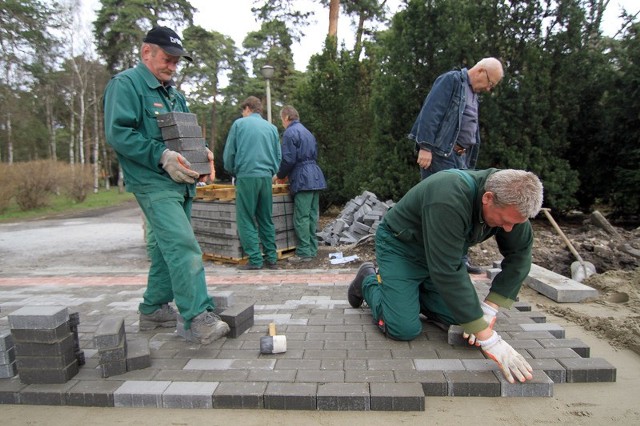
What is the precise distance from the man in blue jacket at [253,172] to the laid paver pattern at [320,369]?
2.15 meters

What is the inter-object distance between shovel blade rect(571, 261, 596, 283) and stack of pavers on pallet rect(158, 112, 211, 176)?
4.07 m

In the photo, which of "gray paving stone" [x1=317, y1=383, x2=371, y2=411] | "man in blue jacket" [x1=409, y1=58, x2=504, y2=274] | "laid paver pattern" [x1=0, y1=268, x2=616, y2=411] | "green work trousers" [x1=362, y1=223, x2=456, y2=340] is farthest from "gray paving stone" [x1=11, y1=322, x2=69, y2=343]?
"man in blue jacket" [x1=409, y1=58, x2=504, y2=274]

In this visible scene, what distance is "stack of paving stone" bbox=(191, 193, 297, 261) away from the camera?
19.6ft

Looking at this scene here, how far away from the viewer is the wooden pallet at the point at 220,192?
19.5 ft

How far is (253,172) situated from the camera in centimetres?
541

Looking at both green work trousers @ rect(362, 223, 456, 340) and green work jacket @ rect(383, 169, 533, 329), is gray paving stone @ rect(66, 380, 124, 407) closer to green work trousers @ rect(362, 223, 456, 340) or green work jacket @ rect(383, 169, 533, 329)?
green work trousers @ rect(362, 223, 456, 340)

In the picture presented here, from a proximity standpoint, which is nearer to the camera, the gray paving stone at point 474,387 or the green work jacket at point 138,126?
the gray paving stone at point 474,387

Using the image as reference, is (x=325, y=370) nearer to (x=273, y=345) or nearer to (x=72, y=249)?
(x=273, y=345)

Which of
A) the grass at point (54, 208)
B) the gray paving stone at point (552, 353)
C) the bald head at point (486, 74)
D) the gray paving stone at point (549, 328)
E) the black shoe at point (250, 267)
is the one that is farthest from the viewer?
the grass at point (54, 208)

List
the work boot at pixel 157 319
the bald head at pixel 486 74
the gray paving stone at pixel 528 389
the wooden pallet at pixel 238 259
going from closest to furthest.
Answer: the gray paving stone at pixel 528 389 → the work boot at pixel 157 319 → the bald head at pixel 486 74 → the wooden pallet at pixel 238 259

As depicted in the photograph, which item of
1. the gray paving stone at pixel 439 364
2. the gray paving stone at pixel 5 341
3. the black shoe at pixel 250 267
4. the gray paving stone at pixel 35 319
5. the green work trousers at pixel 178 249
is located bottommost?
the black shoe at pixel 250 267

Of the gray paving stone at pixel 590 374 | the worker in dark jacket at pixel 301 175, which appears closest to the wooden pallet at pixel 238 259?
the worker in dark jacket at pixel 301 175

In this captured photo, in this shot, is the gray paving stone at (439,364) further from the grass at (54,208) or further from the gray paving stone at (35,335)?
the grass at (54,208)

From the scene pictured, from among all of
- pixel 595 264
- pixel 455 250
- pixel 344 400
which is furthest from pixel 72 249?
pixel 595 264
